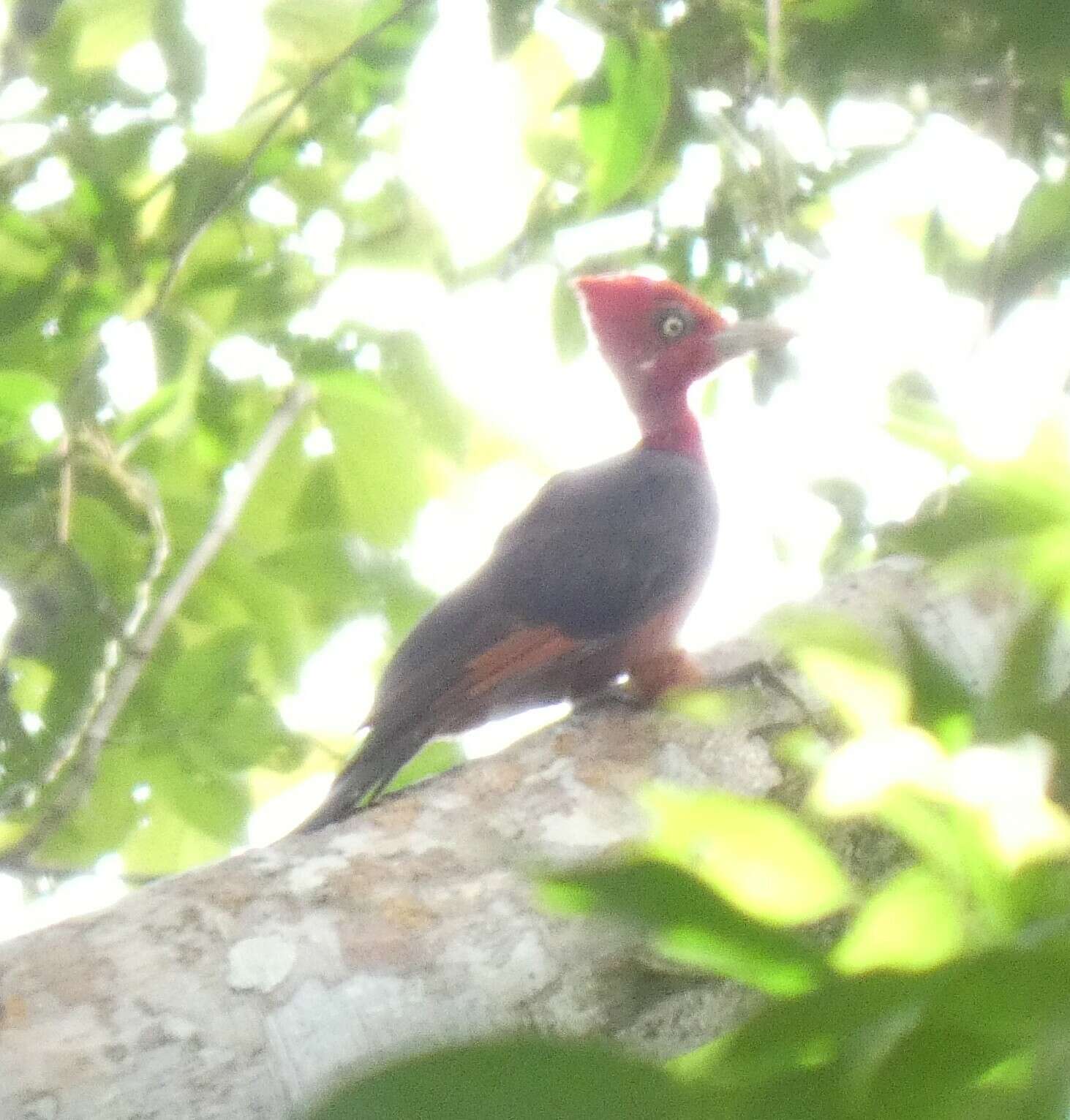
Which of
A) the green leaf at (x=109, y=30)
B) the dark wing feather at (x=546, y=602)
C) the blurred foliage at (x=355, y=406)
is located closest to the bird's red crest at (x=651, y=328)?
the blurred foliage at (x=355, y=406)

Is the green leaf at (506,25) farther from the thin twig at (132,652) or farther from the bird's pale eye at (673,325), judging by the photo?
the bird's pale eye at (673,325)

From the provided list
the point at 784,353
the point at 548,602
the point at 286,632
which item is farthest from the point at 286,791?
the point at 784,353

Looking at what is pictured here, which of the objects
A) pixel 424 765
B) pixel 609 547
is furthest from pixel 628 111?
pixel 609 547

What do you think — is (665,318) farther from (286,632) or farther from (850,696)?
(850,696)

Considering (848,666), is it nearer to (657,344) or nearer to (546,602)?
(546,602)

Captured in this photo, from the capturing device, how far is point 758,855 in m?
0.77

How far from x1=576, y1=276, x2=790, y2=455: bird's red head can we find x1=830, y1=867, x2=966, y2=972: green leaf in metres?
3.43

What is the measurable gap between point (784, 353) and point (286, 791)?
1.55 meters

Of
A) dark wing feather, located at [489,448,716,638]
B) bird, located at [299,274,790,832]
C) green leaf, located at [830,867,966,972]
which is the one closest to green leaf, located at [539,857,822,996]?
green leaf, located at [830,867,966,972]

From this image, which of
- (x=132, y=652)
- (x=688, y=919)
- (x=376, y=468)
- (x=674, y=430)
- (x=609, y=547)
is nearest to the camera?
(x=688, y=919)

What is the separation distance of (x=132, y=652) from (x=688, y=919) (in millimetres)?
2211

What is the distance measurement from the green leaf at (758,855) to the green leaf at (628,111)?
157cm

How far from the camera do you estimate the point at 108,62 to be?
3.02 m

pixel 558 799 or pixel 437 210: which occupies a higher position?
pixel 437 210
